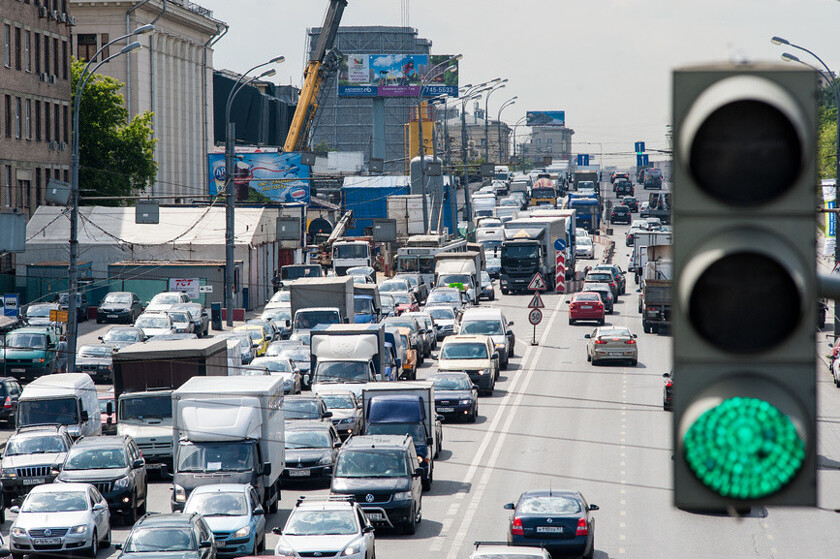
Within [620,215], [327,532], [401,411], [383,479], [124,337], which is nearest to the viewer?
[327,532]

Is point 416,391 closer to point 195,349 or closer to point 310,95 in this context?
A: point 195,349

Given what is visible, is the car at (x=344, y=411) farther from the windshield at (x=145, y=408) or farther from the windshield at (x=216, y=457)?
the windshield at (x=216, y=457)

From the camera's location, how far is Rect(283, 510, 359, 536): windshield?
21094mm

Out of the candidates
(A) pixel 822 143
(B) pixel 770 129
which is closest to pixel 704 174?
(B) pixel 770 129

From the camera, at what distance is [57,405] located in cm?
3170

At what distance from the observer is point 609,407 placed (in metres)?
38.8

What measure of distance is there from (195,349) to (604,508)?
11.6m

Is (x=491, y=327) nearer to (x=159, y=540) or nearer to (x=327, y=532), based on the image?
(x=327, y=532)

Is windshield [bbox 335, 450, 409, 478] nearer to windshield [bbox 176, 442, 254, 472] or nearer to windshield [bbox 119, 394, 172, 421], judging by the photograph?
windshield [bbox 176, 442, 254, 472]

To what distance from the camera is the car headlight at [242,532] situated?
→ 22.1m

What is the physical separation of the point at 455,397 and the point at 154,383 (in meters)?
8.68

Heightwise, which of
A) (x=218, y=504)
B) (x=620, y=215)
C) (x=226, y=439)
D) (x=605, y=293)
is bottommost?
(x=218, y=504)

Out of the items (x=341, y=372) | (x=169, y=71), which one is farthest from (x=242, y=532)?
(x=169, y=71)

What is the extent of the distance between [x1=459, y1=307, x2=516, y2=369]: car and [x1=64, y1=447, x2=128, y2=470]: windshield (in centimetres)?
2109
